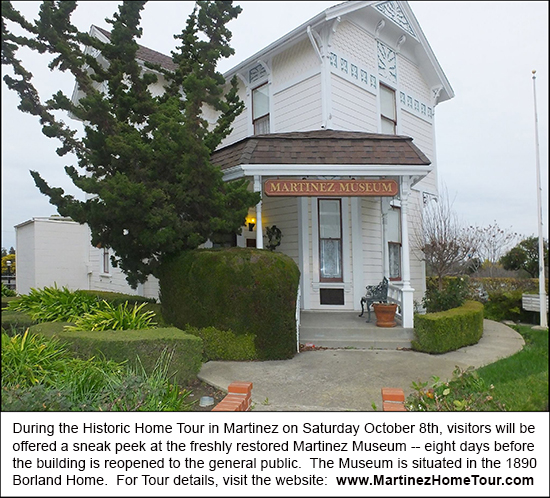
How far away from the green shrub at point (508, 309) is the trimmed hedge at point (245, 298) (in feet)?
30.9

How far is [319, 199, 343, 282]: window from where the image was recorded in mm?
11195

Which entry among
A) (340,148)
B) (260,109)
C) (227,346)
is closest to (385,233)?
(340,148)

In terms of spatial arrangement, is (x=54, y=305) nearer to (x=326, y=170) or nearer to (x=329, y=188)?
(x=329, y=188)

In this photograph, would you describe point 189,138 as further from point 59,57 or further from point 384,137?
point 384,137

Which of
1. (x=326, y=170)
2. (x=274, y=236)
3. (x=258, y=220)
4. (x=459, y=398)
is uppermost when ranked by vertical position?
(x=326, y=170)

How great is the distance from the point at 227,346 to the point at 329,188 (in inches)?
146

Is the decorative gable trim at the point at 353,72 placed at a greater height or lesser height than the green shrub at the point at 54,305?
greater

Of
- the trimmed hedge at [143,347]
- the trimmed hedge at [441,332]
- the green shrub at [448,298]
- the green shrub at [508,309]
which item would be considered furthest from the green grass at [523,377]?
the trimmed hedge at [143,347]

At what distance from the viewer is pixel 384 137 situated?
9.75m

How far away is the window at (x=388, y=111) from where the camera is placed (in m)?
12.8

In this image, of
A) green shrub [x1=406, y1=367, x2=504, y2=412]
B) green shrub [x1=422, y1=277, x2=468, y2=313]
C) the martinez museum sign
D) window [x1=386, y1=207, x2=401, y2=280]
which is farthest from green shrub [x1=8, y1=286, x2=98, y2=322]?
green shrub [x1=422, y1=277, x2=468, y2=313]

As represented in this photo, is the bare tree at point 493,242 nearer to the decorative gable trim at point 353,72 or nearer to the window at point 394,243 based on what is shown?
the window at point 394,243

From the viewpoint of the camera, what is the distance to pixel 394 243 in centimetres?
1245

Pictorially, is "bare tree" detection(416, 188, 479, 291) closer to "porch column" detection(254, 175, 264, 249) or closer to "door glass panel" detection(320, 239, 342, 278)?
"door glass panel" detection(320, 239, 342, 278)
